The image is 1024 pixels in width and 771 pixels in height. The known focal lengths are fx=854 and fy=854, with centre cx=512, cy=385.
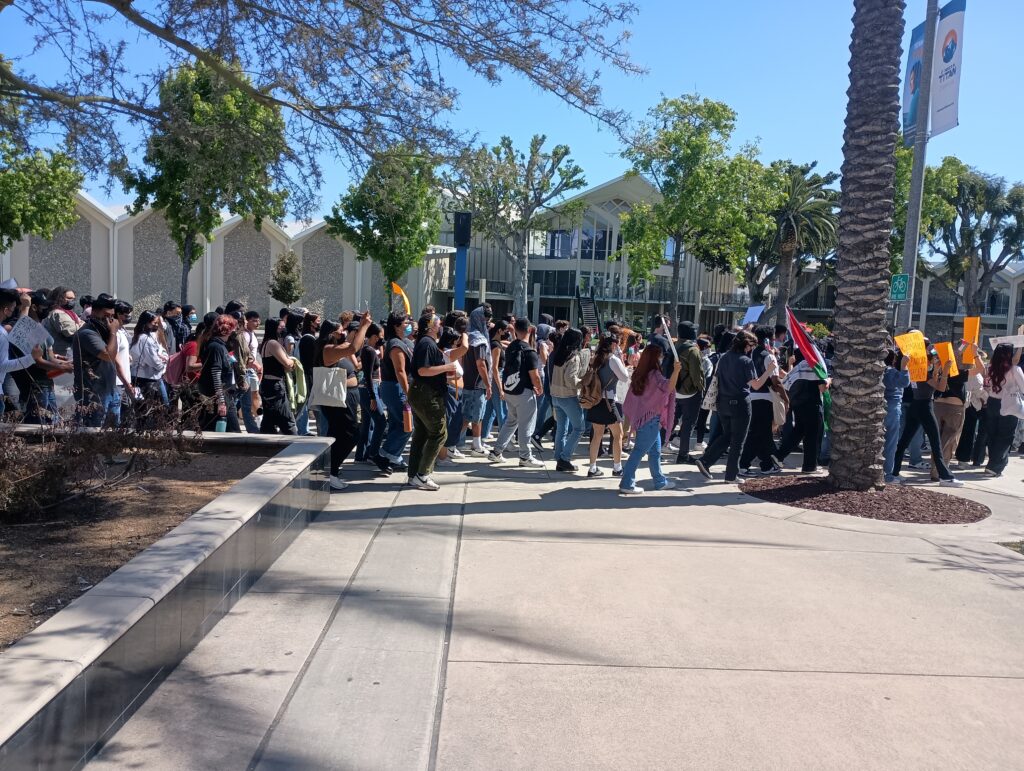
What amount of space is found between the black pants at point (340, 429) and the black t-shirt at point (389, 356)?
56cm

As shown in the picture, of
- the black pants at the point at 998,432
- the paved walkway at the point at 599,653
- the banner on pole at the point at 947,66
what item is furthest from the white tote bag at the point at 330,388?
the banner on pole at the point at 947,66

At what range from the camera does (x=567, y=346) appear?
9.77 meters

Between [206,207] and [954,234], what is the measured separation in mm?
55644

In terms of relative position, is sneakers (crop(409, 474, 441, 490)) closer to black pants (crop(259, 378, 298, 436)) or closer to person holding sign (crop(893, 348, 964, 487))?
black pants (crop(259, 378, 298, 436))

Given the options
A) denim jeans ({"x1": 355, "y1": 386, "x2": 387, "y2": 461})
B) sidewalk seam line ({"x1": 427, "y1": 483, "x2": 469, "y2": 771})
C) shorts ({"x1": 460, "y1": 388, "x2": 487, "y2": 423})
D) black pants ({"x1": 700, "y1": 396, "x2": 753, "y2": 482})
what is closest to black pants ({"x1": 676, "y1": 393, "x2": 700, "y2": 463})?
black pants ({"x1": 700, "y1": 396, "x2": 753, "y2": 482})

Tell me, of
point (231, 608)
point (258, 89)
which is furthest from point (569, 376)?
point (231, 608)

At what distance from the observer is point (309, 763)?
11.2ft

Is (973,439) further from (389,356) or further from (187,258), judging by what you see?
(187,258)

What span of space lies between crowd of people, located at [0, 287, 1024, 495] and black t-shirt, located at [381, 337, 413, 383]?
21 mm

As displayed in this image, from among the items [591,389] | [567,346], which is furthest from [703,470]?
[567,346]

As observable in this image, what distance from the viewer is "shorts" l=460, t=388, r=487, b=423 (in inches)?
411

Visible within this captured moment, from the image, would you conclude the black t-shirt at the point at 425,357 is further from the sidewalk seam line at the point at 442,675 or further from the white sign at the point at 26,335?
the white sign at the point at 26,335

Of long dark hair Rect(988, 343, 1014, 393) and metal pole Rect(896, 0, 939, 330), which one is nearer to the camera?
long dark hair Rect(988, 343, 1014, 393)

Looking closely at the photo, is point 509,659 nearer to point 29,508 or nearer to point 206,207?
point 29,508
